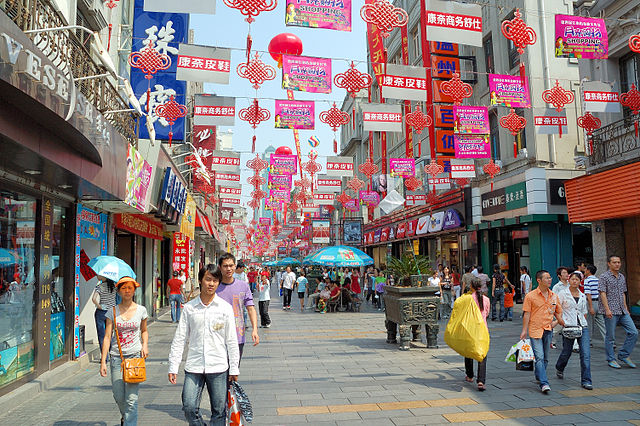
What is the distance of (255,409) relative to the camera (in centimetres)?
637

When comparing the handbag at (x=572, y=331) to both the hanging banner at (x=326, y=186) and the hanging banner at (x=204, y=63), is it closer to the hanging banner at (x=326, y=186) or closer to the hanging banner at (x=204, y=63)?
the hanging banner at (x=204, y=63)

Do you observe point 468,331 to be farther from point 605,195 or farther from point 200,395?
point 605,195

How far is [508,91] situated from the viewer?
12.3m

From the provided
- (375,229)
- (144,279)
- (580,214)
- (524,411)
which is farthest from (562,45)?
(375,229)

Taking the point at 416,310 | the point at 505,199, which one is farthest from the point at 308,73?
the point at 505,199

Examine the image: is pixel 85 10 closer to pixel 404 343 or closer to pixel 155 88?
pixel 155 88

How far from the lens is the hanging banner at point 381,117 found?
11.9 meters

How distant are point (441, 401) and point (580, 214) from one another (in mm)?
10896

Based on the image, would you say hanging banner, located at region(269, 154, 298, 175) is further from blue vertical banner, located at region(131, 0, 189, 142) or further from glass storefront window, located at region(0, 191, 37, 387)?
glass storefront window, located at region(0, 191, 37, 387)

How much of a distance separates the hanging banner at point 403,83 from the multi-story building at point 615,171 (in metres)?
5.65

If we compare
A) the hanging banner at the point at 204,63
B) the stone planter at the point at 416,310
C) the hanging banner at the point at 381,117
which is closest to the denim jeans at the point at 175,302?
the stone planter at the point at 416,310

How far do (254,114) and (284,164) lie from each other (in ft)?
24.0

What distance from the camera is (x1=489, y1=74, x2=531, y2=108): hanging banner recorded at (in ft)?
40.0

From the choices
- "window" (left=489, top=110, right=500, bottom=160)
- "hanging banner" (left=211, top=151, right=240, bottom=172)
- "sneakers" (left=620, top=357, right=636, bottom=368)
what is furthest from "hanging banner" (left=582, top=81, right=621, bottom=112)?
"hanging banner" (left=211, top=151, right=240, bottom=172)
